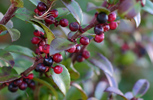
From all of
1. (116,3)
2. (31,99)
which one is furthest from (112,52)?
(116,3)

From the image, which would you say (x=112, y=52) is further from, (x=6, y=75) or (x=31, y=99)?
(x=6, y=75)

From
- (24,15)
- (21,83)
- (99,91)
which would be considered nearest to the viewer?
(24,15)

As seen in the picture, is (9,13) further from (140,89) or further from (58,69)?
(140,89)

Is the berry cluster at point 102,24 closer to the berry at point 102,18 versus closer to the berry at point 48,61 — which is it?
the berry at point 102,18

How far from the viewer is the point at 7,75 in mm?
899

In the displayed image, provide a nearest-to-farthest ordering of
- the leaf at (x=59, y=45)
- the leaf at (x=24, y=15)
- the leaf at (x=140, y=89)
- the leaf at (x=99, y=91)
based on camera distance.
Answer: the leaf at (x=59, y=45)
the leaf at (x=24, y=15)
the leaf at (x=140, y=89)
the leaf at (x=99, y=91)

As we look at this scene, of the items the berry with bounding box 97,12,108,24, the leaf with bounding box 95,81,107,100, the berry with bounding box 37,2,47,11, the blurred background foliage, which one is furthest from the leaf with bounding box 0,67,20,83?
the blurred background foliage

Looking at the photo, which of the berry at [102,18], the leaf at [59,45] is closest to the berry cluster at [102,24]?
the berry at [102,18]

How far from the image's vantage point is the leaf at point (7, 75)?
2.86 ft

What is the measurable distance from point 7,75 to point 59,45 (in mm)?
297

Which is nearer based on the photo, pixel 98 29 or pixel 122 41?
pixel 98 29

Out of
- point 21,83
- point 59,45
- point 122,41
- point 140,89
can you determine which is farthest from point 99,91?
point 122,41

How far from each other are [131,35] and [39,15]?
53.0 inches

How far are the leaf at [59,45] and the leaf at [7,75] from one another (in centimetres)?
25
